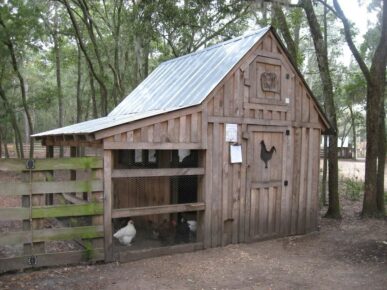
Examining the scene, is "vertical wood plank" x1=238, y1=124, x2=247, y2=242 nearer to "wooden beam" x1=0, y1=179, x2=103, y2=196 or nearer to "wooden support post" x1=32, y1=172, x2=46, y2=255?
"wooden beam" x1=0, y1=179, x2=103, y2=196

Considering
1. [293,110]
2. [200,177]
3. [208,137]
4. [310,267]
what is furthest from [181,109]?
[310,267]

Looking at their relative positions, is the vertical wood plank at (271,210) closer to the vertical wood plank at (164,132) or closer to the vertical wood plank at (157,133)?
the vertical wood plank at (164,132)

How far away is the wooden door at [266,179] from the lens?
27.8ft

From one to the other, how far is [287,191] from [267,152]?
3.52ft

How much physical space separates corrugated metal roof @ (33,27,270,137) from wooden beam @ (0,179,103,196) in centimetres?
87

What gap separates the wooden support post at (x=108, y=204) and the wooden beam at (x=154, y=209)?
130 mm

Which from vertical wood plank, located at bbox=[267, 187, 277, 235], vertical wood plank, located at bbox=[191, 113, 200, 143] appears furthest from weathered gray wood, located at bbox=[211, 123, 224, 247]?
vertical wood plank, located at bbox=[267, 187, 277, 235]

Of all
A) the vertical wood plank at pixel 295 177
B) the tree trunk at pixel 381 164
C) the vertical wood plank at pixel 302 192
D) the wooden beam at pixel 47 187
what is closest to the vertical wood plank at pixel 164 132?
the wooden beam at pixel 47 187

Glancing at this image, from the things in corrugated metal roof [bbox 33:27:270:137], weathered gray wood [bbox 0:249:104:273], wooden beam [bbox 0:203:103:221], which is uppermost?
corrugated metal roof [bbox 33:27:270:137]

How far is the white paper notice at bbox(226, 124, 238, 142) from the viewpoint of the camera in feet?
26.3

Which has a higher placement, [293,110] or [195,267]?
[293,110]

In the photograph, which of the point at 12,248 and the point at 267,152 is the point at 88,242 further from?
the point at 267,152

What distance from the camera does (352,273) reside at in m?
6.71

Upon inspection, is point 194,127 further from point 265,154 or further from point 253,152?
point 265,154
